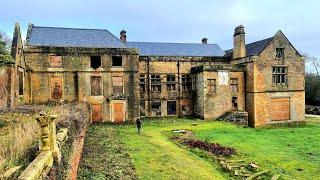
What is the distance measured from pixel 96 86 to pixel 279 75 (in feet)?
→ 63.2

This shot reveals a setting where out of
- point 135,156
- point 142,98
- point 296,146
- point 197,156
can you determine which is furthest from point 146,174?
point 142,98

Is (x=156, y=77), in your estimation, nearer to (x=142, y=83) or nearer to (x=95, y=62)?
(x=142, y=83)

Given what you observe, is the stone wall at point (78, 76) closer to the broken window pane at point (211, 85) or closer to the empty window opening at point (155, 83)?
the empty window opening at point (155, 83)

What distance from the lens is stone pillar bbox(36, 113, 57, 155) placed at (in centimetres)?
829

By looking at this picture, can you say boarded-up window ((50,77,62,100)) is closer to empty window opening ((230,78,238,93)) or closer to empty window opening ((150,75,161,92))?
empty window opening ((150,75,161,92))

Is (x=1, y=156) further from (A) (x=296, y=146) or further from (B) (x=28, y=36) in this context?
(B) (x=28, y=36)

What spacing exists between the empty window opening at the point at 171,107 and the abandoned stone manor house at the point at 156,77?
0.11 metres

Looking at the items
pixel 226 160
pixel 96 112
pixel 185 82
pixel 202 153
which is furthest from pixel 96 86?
pixel 226 160

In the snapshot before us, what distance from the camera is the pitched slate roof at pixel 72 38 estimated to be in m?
31.6

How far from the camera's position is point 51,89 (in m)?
30.4

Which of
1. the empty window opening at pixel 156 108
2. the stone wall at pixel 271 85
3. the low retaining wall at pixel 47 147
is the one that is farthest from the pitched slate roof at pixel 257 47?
the low retaining wall at pixel 47 147

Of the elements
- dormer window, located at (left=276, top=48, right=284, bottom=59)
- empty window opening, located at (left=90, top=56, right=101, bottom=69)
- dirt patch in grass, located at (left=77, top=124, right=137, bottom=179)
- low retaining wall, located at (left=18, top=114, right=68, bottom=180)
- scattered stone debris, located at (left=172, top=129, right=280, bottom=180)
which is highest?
dormer window, located at (left=276, top=48, right=284, bottom=59)

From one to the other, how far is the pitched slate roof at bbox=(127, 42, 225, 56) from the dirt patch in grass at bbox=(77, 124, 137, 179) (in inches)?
764

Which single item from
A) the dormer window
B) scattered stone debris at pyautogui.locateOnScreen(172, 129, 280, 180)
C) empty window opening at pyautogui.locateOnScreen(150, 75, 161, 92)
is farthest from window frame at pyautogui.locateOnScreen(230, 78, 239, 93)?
scattered stone debris at pyautogui.locateOnScreen(172, 129, 280, 180)
